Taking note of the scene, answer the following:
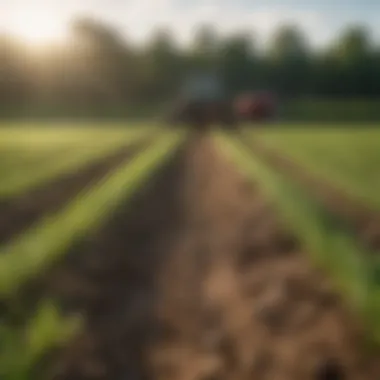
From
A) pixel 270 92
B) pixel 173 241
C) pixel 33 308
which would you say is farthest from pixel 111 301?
pixel 270 92

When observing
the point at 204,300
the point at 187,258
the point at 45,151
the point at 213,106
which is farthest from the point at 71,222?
the point at 213,106

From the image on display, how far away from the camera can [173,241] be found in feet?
6.58

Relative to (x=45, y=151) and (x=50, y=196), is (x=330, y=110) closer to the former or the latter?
(x=45, y=151)

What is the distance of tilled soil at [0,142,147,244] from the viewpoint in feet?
6.05

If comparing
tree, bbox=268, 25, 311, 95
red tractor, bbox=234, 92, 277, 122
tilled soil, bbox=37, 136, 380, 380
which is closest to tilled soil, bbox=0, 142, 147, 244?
tilled soil, bbox=37, 136, 380, 380

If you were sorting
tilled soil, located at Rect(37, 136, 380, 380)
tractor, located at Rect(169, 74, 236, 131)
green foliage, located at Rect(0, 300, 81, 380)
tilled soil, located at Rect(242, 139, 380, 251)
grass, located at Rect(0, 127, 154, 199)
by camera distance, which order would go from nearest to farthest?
green foliage, located at Rect(0, 300, 81, 380) → tilled soil, located at Rect(37, 136, 380, 380) → tractor, located at Rect(169, 74, 236, 131) → grass, located at Rect(0, 127, 154, 199) → tilled soil, located at Rect(242, 139, 380, 251)

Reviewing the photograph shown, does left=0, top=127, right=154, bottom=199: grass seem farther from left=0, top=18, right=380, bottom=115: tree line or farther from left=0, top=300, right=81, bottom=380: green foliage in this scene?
left=0, top=300, right=81, bottom=380: green foliage

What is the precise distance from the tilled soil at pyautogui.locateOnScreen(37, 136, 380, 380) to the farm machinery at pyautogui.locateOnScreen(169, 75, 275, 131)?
0.24 m

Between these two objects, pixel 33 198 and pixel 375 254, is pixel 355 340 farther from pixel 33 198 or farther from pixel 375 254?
pixel 33 198

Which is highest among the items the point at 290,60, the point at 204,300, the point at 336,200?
the point at 290,60

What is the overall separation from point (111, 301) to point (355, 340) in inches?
21.8

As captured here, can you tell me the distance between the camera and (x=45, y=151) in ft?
6.19

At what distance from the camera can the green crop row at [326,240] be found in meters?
1.34

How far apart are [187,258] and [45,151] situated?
0.47 m
